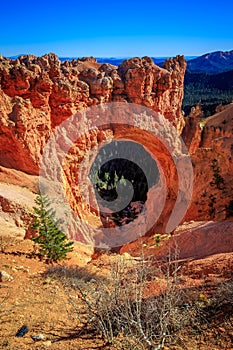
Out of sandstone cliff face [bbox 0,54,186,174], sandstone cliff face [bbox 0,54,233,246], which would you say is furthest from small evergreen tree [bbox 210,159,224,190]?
sandstone cliff face [bbox 0,54,186,174]

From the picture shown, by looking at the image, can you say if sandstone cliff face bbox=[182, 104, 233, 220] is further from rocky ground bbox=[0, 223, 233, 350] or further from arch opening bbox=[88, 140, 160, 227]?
rocky ground bbox=[0, 223, 233, 350]

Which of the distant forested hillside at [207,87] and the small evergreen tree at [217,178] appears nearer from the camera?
the small evergreen tree at [217,178]

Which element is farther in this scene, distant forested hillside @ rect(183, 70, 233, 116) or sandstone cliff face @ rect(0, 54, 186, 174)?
distant forested hillside @ rect(183, 70, 233, 116)

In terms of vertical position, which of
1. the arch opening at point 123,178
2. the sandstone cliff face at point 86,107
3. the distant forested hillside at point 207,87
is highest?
the distant forested hillside at point 207,87

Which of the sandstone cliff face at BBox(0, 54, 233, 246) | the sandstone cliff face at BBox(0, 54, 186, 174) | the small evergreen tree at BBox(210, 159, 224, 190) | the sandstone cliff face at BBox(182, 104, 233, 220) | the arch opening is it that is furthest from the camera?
the arch opening

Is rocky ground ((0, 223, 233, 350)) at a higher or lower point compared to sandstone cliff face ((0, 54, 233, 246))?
lower

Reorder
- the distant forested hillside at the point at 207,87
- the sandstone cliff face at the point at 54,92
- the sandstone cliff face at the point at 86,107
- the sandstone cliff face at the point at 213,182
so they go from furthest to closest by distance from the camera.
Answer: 1. the distant forested hillside at the point at 207,87
2. the sandstone cliff face at the point at 213,182
3. the sandstone cliff face at the point at 86,107
4. the sandstone cliff face at the point at 54,92

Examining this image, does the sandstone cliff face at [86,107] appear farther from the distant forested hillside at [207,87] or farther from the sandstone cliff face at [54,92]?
the distant forested hillside at [207,87]

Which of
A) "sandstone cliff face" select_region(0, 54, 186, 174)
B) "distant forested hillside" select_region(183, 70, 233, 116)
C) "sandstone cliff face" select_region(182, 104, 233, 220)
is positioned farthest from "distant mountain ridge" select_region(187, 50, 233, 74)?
"sandstone cliff face" select_region(182, 104, 233, 220)

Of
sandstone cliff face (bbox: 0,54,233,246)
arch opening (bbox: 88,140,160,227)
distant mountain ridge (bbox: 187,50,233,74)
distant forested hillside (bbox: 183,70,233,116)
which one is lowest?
arch opening (bbox: 88,140,160,227)

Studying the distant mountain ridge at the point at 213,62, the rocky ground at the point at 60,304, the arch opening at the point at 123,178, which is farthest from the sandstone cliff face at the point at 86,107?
the distant mountain ridge at the point at 213,62

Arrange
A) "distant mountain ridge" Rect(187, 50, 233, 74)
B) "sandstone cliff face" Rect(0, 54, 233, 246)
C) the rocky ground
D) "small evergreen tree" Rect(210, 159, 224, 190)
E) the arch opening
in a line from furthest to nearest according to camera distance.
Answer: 1. "distant mountain ridge" Rect(187, 50, 233, 74)
2. the arch opening
3. "small evergreen tree" Rect(210, 159, 224, 190)
4. "sandstone cliff face" Rect(0, 54, 233, 246)
5. the rocky ground

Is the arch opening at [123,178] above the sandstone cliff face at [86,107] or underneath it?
underneath
